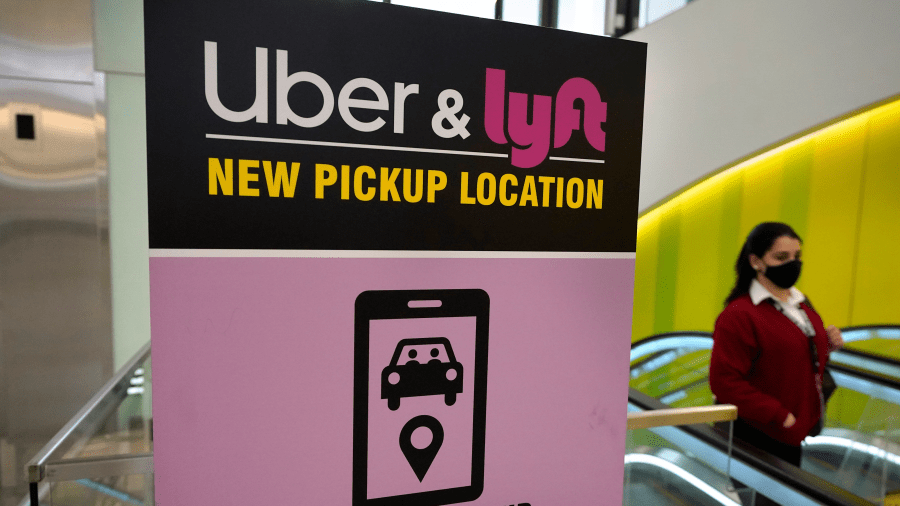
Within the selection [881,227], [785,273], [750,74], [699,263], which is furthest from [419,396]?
[699,263]

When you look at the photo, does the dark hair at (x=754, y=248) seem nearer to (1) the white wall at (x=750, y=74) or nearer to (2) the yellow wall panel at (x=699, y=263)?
(1) the white wall at (x=750, y=74)

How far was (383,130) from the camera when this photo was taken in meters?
1.00

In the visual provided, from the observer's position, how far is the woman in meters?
2.37

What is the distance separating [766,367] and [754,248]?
1.89 ft

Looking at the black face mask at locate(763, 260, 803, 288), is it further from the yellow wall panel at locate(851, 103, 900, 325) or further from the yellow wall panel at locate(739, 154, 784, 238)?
the yellow wall panel at locate(739, 154, 784, 238)

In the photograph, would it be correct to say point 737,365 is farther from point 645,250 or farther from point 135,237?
point 645,250

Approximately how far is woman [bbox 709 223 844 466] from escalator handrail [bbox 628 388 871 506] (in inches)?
5.5

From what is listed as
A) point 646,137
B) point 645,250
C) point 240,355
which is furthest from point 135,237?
point 645,250

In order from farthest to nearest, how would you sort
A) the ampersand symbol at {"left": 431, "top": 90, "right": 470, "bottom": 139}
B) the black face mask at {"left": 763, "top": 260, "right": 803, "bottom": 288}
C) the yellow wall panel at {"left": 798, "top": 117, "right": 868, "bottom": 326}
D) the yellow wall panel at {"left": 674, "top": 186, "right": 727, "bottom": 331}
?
1. the yellow wall panel at {"left": 674, "top": 186, "right": 727, "bottom": 331}
2. the yellow wall panel at {"left": 798, "top": 117, "right": 868, "bottom": 326}
3. the black face mask at {"left": 763, "top": 260, "right": 803, "bottom": 288}
4. the ampersand symbol at {"left": 431, "top": 90, "right": 470, "bottom": 139}

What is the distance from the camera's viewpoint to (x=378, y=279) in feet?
3.42

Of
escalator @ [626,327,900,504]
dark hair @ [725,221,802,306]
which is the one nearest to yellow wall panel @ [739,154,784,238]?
escalator @ [626,327,900,504]

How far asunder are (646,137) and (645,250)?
2.15 m

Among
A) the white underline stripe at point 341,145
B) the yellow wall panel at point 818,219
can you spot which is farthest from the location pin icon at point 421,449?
the yellow wall panel at point 818,219

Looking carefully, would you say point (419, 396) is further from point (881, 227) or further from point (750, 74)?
point (881, 227)
